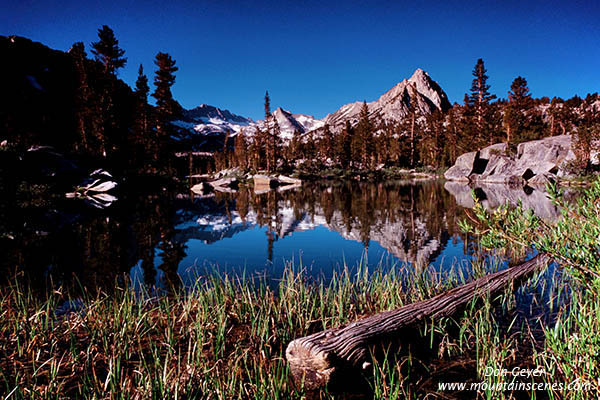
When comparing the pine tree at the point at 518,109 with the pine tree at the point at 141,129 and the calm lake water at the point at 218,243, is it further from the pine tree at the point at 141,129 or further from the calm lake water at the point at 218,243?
the pine tree at the point at 141,129

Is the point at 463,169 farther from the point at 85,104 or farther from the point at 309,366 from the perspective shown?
the point at 85,104

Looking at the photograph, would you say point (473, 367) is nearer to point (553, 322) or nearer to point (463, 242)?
point (553, 322)

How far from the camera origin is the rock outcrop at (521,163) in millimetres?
28938

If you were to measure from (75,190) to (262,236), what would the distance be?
2197 centimetres

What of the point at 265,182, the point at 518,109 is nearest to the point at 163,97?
the point at 265,182

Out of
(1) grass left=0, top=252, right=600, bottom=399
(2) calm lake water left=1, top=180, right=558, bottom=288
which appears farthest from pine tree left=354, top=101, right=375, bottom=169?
(1) grass left=0, top=252, right=600, bottom=399

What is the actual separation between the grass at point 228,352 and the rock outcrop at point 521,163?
3064 centimetres

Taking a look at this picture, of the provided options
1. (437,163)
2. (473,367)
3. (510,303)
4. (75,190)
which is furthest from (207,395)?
(437,163)

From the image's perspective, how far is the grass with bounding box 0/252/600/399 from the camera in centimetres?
214

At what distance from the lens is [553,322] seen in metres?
3.32

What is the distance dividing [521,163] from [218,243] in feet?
121

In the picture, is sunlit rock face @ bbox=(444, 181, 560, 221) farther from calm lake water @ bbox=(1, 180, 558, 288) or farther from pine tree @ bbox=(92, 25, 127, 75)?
pine tree @ bbox=(92, 25, 127, 75)

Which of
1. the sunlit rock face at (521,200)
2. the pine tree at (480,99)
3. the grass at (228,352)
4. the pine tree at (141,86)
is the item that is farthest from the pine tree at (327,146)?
the grass at (228,352)

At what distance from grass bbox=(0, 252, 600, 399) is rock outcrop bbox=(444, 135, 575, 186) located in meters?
30.6
